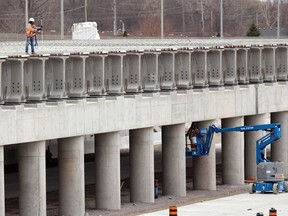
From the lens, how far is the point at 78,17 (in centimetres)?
11400

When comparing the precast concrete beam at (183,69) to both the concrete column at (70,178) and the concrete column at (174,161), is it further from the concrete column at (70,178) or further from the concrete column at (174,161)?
the concrete column at (70,178)

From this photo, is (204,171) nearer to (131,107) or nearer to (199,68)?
(199,68)

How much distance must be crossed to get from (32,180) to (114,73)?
28.7ft

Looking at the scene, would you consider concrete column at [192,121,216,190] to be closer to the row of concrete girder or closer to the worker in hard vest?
the worker in hard vest

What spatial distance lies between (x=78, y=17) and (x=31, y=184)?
62.5 metres

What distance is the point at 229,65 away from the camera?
6912cm

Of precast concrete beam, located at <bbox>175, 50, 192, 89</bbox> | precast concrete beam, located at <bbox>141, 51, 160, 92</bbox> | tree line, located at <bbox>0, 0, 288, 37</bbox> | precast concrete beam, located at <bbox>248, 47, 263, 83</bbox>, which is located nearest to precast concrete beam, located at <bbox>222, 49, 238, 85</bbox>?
precast concrete beam, located at <bbox>248, 47, 263, 83</bbox>

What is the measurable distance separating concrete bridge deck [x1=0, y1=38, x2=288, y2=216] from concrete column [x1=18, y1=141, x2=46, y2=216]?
0.12 ft

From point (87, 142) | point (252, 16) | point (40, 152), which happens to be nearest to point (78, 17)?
point (87, 142)

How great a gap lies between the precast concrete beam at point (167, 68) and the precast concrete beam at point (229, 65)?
549 centimetres

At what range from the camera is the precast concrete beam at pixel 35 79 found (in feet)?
174

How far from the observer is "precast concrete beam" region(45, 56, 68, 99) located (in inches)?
2154

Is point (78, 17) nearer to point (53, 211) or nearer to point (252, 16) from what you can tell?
point (252, 16)

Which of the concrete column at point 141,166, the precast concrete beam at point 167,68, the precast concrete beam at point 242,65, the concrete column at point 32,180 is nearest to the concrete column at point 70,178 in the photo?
the concrete column at point 32,180
